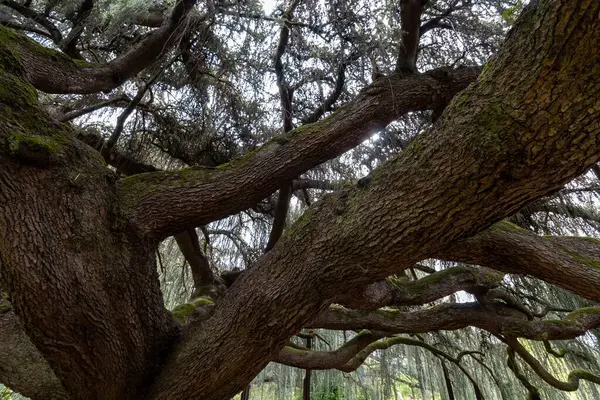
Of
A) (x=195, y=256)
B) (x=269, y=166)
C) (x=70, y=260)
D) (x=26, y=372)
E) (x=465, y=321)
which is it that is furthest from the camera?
(x=195, y=256)

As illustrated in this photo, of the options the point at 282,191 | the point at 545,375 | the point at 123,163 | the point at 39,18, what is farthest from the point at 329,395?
the point at 39,18

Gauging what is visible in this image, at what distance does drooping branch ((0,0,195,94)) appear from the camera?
136 centimetres

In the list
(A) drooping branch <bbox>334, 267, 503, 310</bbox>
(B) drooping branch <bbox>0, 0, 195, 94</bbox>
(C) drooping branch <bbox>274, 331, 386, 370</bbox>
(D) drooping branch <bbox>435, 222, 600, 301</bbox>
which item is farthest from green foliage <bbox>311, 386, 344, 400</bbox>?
(B) drooping branch <bbox>0, 0, 195, 94</bbox>

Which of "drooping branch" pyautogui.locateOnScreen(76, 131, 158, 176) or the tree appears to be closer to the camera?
the tree

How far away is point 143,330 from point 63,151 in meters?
0.59

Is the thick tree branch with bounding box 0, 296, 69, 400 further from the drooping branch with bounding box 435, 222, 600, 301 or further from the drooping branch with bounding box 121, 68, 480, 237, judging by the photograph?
the drooping branch with bounding box 435, 222, 600, 301

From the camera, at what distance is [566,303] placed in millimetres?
2389

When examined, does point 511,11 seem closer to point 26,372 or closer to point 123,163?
point 26,372

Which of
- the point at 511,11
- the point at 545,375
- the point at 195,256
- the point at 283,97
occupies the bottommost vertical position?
the point at 545,375

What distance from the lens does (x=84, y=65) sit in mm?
1556

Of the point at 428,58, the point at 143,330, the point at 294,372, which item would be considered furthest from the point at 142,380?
the point at 294,372

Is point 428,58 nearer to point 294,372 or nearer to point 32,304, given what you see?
point 32,304

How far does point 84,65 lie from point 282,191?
3.31 ft

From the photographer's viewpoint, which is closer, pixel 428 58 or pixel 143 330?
pixel 143 330
